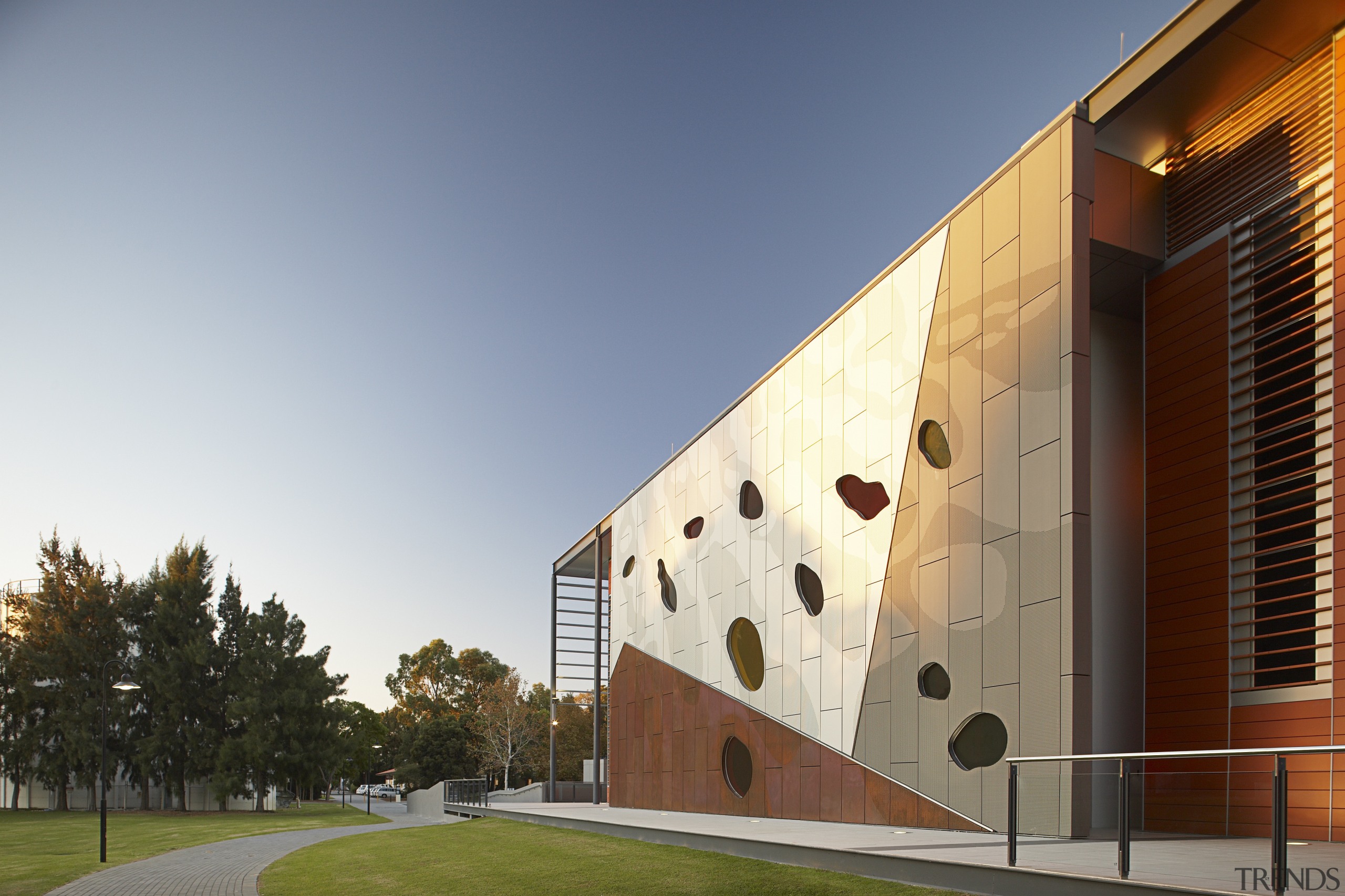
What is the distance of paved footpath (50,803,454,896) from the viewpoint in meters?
13.5

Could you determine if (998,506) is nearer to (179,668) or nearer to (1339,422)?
(1339,422)

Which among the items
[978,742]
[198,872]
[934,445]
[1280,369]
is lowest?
[198,872]

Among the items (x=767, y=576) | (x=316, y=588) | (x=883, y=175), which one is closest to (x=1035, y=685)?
(x=767, y=576)

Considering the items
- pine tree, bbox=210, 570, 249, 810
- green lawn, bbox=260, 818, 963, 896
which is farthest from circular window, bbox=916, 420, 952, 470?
pine tree, bbox=210, 570, 249, 810

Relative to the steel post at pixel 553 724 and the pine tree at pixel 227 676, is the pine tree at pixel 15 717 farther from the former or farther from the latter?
the steel post at pixel 553 724

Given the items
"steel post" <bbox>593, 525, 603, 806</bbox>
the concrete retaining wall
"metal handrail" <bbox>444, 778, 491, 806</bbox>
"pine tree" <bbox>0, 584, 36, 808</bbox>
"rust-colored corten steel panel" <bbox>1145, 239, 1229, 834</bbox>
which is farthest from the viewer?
"pine tree" <bbox>0, 584, 36, 808</bbox>

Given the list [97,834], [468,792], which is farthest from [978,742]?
[97,834]

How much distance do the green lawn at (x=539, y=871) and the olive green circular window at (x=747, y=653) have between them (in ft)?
15.7

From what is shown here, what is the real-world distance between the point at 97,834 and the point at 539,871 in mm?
22213

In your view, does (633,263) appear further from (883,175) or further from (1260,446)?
(1260,446)

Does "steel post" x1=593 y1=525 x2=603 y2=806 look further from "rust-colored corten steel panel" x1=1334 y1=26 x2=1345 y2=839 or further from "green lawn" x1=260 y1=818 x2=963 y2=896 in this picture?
"rust-colored corten steel panel" x1=1334 y1=26 x2=1345 y2=839

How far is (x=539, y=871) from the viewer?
1220 cm

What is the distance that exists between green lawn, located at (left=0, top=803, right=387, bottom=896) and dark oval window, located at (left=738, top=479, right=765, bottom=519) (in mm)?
14236

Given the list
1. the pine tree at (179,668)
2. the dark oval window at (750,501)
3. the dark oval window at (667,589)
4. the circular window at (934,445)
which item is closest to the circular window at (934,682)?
the circular window at (934,445)
